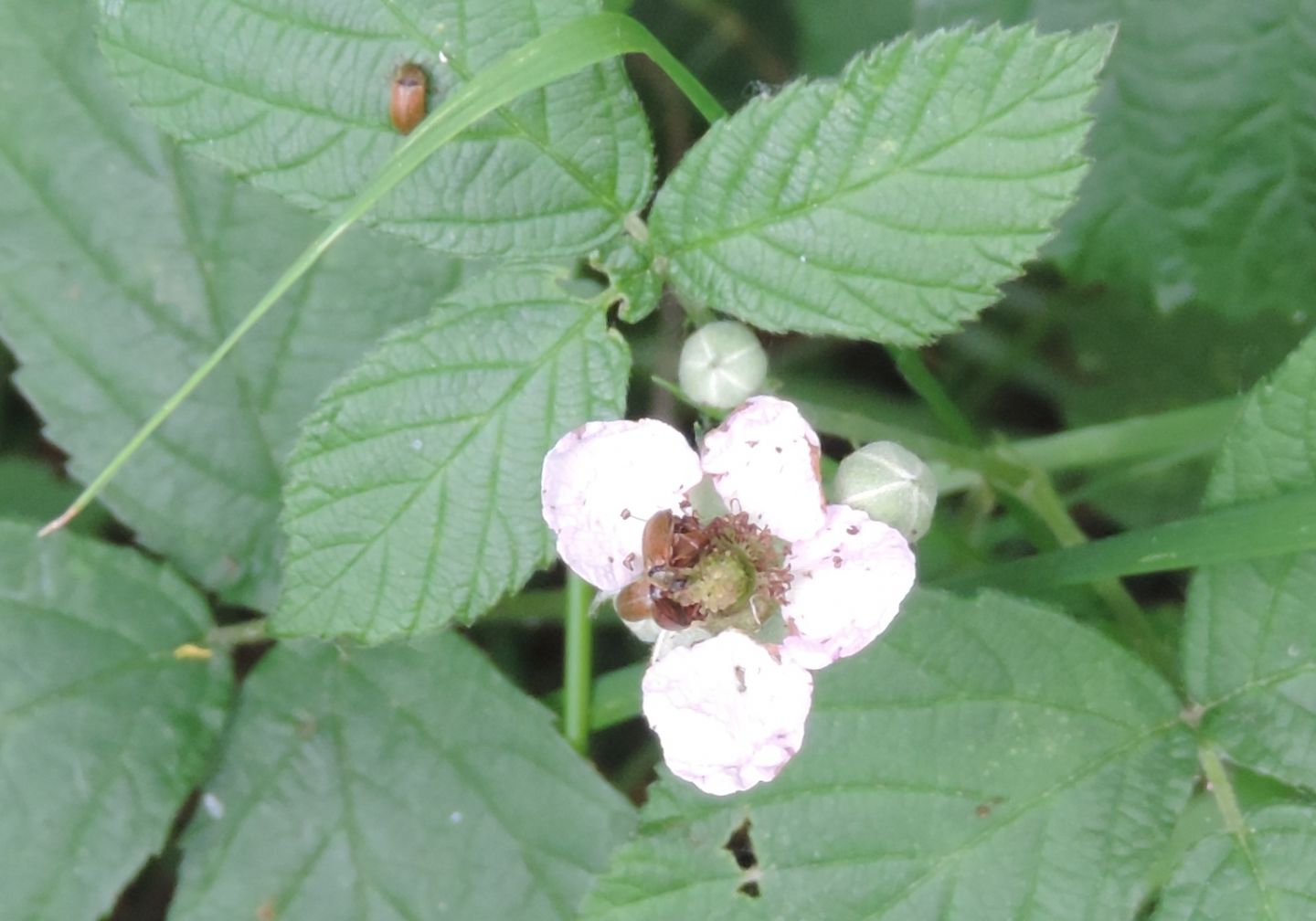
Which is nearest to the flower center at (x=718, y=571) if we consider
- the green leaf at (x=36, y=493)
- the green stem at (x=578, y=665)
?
the green stem at (x=578, y=665)

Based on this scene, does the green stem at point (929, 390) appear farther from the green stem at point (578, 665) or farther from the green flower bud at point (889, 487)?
the green stem at point (578, 665)

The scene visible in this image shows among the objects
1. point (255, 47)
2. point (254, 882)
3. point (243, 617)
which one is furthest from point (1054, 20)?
point (254, 882)

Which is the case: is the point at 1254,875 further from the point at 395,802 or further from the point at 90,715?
the point at 90,715

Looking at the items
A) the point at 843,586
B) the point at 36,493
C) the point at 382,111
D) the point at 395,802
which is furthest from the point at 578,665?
the point at 36,493

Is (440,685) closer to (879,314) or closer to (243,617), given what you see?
(243,617)

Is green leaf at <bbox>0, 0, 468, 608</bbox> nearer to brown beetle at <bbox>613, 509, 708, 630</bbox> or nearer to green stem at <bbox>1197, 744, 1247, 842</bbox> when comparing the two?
brown beetle at <bbox>613, 509, 708, 630</bbox>
